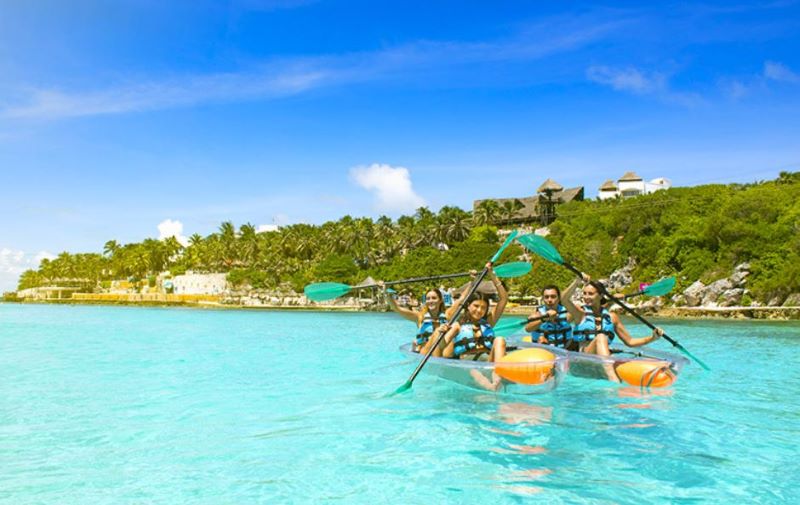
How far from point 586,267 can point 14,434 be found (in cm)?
5117

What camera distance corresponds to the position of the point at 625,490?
496 cm

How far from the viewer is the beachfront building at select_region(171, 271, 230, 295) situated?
79.2 meters

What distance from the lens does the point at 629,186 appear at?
76.8m

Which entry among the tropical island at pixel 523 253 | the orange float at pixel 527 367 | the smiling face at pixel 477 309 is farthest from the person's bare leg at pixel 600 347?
the tropical island at pixel 523 253

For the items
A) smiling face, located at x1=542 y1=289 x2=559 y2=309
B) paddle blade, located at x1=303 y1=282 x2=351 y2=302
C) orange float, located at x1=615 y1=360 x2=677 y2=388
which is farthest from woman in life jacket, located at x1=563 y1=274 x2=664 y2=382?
paddle blade, located at x1=303 y1=282 x2=351 y2=302

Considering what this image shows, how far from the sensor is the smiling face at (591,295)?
933cm

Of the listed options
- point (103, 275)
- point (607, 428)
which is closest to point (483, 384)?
point (607, 428)

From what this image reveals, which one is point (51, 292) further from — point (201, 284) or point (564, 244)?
point (564, 244)

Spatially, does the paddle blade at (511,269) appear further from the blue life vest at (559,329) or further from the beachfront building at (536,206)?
the beachfront building at (536,206)

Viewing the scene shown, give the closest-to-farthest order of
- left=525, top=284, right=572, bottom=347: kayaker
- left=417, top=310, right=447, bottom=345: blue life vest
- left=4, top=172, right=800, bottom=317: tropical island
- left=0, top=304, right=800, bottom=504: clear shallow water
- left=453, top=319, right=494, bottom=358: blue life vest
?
1. left=0, top=304, right=800, bottom=504: clear shallow water
2. left=453, top=319, right=494, bottom=358: blue life vest
3. left=417, top=310, right=447, bottom=345: blue life vest
4. left=525, top=284, right=572, bottom=347: kayaker
5. left=4, top=172, right=800, bottom=317: tropical island

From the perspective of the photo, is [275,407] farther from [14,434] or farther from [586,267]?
[586,267]

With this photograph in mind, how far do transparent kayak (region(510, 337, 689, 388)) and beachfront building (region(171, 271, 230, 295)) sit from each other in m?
72.9

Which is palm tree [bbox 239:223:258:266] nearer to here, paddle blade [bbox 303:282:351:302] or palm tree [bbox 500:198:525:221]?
palm tree [bbox 500:198:525:221]

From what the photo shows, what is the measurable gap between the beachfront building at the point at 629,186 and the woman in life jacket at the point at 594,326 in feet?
227
